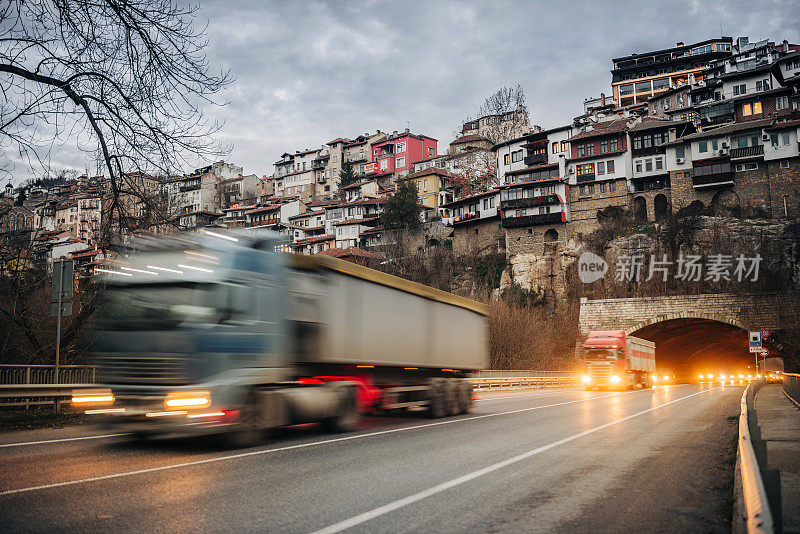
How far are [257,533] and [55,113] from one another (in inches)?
368

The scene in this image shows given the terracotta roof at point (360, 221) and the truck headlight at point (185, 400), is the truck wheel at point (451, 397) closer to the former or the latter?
the truck headlight at point (185, 400)

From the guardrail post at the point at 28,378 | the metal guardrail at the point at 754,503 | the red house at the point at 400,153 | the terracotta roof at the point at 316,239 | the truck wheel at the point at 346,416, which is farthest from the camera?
the red house at the point at 400,153

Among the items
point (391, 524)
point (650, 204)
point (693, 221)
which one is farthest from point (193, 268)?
point (650, 204)

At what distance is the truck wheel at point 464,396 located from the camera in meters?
18.2

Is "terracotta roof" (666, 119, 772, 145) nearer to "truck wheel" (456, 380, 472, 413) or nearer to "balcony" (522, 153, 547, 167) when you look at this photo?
"balcony" (522, 153, 547, 167)

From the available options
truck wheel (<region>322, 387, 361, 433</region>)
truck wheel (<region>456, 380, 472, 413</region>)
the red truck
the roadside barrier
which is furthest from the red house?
the roadside barrier

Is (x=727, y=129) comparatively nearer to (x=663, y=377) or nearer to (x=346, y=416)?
(x=663, y=377)

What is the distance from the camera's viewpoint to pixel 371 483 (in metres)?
7.44

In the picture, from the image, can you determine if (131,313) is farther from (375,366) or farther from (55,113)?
(375,366)

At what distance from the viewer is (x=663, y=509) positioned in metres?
6.35

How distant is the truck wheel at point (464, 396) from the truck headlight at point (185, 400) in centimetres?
987

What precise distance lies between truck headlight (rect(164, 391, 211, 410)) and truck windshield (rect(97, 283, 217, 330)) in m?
1.05

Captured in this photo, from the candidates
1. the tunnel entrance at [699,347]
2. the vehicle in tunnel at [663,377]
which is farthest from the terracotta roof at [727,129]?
the vehicle in tunnel at [663,377]

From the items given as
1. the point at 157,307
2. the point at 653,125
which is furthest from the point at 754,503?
the point at 653,125
